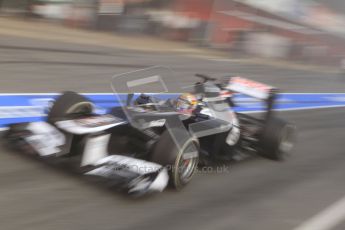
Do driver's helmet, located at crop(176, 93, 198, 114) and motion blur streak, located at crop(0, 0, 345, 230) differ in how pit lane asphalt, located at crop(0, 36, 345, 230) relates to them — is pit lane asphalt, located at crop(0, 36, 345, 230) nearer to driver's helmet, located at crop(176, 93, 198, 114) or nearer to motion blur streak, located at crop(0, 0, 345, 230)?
motion blur streak, located at crop(0, 0, 345, 230)

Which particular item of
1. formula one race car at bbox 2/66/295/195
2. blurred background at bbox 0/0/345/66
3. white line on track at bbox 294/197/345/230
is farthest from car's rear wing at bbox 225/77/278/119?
blurred background at bbox 0/0/345/66

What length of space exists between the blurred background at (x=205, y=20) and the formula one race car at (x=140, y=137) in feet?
36.4

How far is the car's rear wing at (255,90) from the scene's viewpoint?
249 inches

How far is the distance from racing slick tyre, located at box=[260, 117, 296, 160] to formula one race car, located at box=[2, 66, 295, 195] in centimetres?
40

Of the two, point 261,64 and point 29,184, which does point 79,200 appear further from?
point 261,64

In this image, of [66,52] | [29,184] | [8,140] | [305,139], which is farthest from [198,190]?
[66,52]

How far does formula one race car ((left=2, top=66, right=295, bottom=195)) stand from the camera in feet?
14.9

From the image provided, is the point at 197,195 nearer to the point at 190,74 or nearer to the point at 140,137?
the point at 140,137

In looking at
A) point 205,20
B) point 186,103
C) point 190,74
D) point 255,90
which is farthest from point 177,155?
point 205,20

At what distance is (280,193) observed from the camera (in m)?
5.36

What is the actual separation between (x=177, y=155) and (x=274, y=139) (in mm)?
1922

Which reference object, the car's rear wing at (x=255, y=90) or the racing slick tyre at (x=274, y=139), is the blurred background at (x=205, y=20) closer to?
the car's rear wing at (x=255, y=90)

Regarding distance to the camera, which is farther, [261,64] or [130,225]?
[261,64]

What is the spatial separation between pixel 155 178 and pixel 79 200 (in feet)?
2.10
